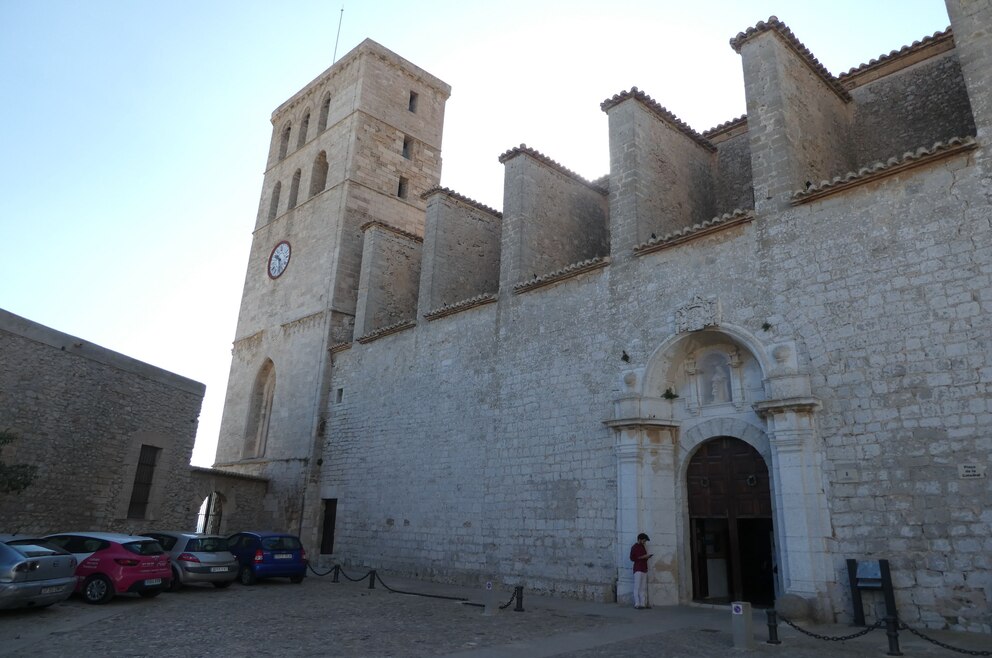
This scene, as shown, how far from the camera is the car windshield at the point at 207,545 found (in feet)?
37.3

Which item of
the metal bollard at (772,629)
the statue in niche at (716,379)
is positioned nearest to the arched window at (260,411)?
the statue in niche at (716,379)

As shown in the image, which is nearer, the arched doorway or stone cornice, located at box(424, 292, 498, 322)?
the arched doorway

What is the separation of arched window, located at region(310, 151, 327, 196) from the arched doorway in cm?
1684

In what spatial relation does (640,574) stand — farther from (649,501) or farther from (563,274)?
(563,274)

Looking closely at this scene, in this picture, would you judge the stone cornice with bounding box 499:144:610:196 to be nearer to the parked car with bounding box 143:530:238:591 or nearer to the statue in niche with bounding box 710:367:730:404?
the statue in niche with bounding box 710:367:730:404

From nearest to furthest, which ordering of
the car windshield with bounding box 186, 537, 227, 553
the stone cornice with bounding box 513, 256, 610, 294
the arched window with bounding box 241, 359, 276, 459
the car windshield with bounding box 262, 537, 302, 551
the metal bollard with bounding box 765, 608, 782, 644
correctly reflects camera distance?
the metal bollard with bounding box 765, 608, 782, 644 → the car windshield with bounding box 186, 537, 227, 553 → the stone cornice with bounding box 513, 256, 610, 294 → the car windshield with bounding box 262, 537, 302, 551 → the arched window with bounding box 241, 359, 276, 459

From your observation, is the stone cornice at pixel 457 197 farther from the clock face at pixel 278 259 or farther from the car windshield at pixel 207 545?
the car windshield at pixel 207 545

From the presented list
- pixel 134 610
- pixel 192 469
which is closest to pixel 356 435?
pixel 192 469

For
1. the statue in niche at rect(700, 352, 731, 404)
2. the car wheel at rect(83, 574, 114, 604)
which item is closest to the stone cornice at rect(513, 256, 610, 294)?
the statue in niche at rect(700, 352, 731, 404)

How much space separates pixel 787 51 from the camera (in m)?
10.8

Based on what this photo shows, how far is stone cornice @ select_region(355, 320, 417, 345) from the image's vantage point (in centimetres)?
1572

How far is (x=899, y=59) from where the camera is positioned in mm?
11609

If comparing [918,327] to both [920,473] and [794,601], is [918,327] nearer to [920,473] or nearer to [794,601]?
[920,473]

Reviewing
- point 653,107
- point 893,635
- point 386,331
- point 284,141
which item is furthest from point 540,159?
point 284,141
